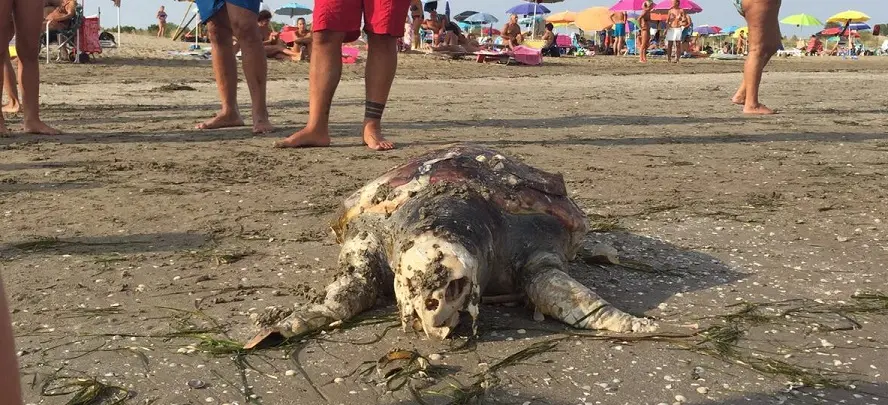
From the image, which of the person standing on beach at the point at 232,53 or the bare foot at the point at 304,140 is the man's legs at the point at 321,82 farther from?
the person standing on beach at the point at 232,53

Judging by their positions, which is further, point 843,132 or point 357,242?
point 843,132

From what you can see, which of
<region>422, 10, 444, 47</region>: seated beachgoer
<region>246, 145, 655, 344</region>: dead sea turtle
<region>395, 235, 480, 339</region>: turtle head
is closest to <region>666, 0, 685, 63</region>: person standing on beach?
<region>422, 10, 444, 47</region>: seated beachgoer

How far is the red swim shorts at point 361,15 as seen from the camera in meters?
4.95

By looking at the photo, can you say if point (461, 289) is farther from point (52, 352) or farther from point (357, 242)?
point (52, 352)

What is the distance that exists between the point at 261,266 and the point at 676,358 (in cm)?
152

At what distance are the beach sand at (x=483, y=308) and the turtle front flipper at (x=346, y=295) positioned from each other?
0.05m

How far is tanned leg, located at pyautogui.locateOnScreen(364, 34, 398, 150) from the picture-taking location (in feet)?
17.1

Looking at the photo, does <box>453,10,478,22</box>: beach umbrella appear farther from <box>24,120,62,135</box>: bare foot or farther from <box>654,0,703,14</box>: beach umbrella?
<box>24,120,62,135</box>: bare foot

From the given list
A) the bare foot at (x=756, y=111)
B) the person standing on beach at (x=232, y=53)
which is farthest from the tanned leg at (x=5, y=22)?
the bare foot at (x=756, y=111)

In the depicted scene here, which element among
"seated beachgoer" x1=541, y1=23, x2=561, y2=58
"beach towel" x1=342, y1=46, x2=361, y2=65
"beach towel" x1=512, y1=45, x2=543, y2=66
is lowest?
"beach towel" x1=342, y1=46, x2=361, y2=65

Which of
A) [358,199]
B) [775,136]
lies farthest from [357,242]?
[775,136]

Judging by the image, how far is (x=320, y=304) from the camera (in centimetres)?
233

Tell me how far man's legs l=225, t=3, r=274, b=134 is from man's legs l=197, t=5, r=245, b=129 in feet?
0.56

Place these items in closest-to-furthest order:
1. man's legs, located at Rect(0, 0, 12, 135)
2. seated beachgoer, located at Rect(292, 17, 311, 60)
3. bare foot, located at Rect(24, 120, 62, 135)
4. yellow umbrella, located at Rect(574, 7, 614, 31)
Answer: man's legs, located at Rect(0, 0, 12, 135)
bare foot, located at Rect(24, 120, 62, 135)
seated beachgoer, located at Rect(292, 17, 311, 60)
yellow umbrella, located at Rect(574, 7, 614, 31)
